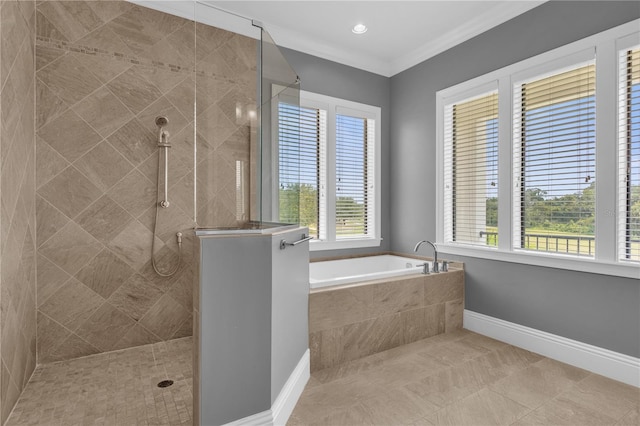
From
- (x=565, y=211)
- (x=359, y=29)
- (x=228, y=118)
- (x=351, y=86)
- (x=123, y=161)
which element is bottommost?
(x=565, y=211)

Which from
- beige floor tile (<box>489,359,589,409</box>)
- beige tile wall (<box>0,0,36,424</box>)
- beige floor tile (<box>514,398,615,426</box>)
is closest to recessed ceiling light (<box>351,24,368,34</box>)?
beige tile wall (<box>0,0,36,424</box>)

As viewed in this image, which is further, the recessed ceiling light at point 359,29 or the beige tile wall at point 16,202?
the recessed ceiling light at point 359,29

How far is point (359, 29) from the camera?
3238mm

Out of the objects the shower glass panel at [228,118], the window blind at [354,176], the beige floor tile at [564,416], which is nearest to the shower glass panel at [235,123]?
the shower glass panel at [228,118]

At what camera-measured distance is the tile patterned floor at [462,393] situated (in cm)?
186

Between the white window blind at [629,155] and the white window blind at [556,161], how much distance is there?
0.54ft

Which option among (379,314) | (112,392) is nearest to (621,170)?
(379,314)

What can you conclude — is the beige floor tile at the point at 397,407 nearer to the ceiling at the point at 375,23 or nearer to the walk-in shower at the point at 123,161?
the walk-in shower at the point at 123,161

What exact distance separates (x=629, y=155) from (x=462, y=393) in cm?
179

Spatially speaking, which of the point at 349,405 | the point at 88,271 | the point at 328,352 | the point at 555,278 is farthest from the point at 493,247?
the point at 88,271

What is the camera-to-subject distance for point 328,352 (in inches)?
96.7

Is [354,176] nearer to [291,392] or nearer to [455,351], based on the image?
[455,351]

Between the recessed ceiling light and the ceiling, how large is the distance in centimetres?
4

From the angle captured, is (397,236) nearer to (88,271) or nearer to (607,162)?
(607,162)
